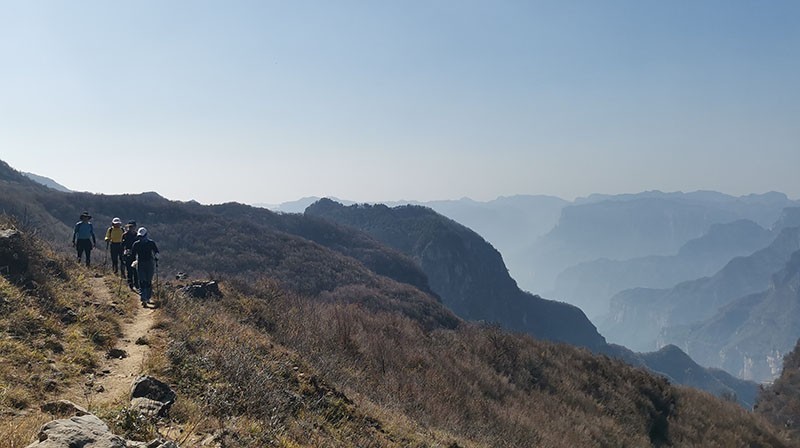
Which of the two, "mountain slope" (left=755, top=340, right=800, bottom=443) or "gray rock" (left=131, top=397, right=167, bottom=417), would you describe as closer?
"gray rock" (left=131, top=397, right=167, bottom=417)

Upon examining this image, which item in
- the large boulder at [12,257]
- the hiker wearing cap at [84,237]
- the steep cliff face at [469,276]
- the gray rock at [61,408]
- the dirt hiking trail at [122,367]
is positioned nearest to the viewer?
the gray rock at [61,408]

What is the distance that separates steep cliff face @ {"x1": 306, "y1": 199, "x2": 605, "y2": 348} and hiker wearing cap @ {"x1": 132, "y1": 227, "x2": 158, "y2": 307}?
115429 millimetres

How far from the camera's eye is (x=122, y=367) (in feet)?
22.4

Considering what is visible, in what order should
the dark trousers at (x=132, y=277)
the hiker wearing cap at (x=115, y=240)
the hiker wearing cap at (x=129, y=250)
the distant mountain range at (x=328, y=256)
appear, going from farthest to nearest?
the distant mountain range at (x=328, y=256) < the hiker wearing cap at (x=115, y=240) < the hiker wearing cap at (x=129, y=250) < the dark trousers at (x=132, y=277)

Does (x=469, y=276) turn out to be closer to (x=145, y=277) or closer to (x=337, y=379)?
(x=337, y=379)

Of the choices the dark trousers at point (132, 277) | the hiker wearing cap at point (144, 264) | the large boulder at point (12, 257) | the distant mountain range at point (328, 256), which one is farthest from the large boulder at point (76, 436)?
the distant mountain range at point (328, 256)

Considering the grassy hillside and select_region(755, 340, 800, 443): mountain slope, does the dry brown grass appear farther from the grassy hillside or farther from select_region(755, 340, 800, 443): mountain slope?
select_region(755, 340, 800, 443): mountain slope

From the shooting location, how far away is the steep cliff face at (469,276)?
13138 cm

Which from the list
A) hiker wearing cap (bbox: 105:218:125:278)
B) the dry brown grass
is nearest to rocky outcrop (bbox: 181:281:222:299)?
hiker wearing cap (bbox: 105:218:125:278)

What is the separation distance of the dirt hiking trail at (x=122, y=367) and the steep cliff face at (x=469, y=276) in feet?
385

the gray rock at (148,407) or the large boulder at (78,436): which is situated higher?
the large boulder at (78,436)

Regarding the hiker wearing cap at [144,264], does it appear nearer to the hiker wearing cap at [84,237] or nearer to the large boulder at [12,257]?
the large boulder at [12,257]

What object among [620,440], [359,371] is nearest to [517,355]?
[620,440]

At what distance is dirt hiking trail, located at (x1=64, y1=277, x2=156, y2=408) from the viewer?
5.68m
